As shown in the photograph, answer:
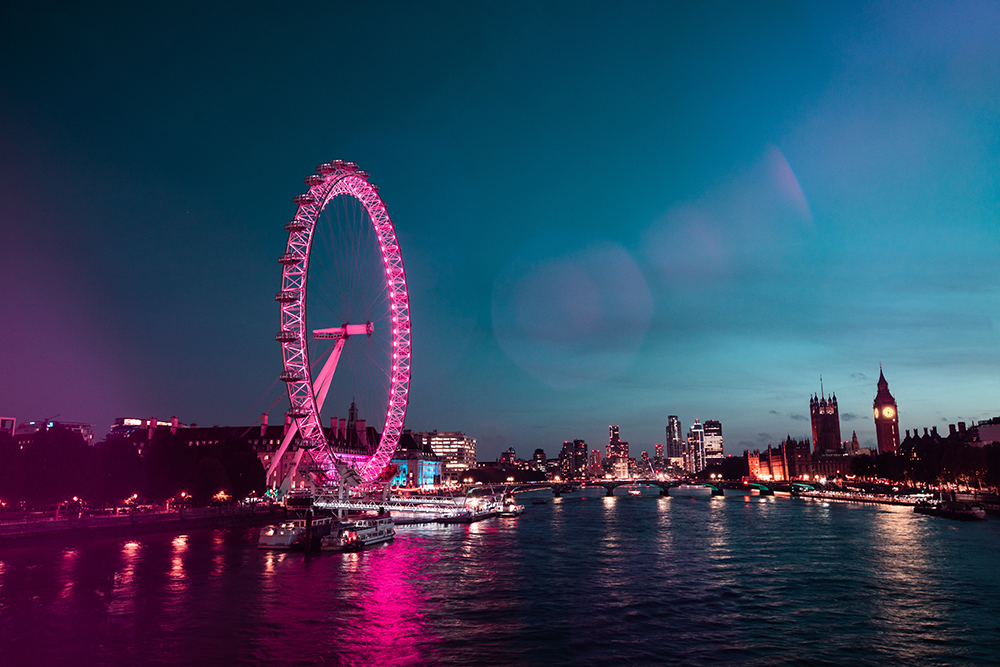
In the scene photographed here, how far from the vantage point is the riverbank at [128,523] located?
5822cm

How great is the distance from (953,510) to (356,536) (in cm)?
7410

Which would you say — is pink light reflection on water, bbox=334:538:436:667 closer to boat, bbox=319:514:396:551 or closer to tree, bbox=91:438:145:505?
boat, bbox=319:514:396:551

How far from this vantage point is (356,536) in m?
66.4

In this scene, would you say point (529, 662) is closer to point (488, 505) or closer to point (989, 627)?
point (989, 627)

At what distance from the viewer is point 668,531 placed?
266 feet

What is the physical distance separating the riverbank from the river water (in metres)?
2.00

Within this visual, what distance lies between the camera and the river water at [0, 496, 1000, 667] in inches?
1118

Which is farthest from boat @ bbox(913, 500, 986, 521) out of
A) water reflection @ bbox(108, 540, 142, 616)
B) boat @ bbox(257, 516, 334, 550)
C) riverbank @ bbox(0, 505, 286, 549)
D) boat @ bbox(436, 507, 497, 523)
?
water reflection @ bbox(108, 540, 142, 616)

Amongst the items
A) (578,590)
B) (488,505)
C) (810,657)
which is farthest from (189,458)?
(810,657)

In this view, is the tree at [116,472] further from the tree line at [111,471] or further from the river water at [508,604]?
A: the river water at [508,604]

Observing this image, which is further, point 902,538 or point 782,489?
point 782,489

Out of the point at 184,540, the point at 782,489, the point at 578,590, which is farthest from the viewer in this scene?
the point at 782,489

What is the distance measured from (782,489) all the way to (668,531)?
4992 inches

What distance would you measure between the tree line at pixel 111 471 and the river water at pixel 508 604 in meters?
10.5
